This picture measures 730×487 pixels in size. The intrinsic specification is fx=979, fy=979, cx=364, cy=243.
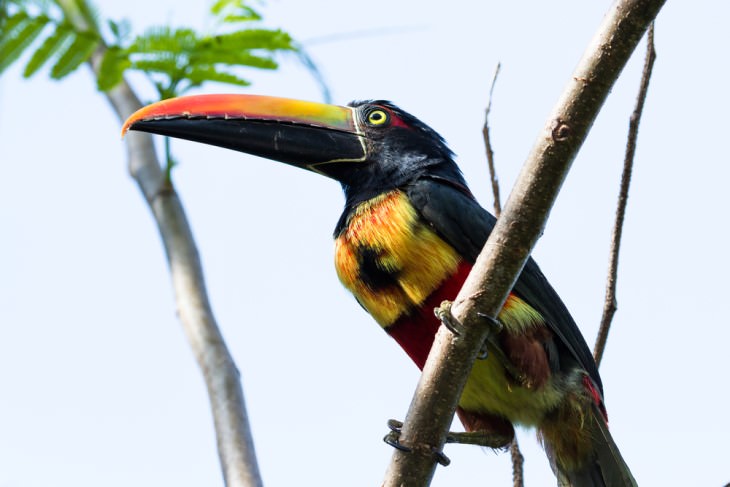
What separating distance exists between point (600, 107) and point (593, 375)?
6.81ft

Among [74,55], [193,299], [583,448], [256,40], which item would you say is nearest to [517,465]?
[583,448]

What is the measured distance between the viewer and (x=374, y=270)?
4.99 meters

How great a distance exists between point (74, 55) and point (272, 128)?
1.14 meters

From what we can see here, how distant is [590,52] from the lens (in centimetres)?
327

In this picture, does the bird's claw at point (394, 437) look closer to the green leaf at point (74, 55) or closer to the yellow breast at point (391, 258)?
the yellow breast at point (391, 258)

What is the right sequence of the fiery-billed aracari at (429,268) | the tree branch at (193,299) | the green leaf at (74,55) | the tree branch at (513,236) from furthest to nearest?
the green leaf at (74,55)
the fiery-billed aracari at (429,268)
the tree branch at (193,299)
the tree branch at (513,236)

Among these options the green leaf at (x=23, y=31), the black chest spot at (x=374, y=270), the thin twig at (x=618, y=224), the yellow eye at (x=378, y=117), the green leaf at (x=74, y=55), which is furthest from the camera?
the yellow eye at (x=378, y=117)

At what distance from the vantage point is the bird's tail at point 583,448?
4984mm

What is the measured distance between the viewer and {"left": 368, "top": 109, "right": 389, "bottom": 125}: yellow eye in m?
5.76

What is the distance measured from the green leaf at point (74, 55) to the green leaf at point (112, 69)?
10cm

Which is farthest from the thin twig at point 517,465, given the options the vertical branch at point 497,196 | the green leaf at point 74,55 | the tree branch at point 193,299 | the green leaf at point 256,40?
the green leaf at point 74,55

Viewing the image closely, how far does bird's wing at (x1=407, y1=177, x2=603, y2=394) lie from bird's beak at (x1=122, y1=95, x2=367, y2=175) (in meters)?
0.73

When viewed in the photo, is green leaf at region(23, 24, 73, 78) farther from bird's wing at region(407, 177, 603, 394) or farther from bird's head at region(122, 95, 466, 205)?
bird's wing at region(407, 177, 603, 394)

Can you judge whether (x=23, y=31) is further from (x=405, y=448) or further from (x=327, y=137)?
(x=405, y=448)
